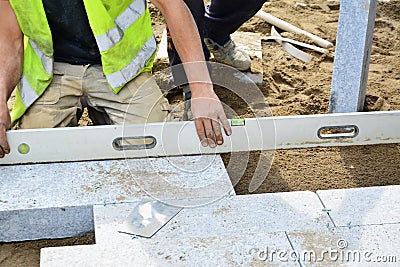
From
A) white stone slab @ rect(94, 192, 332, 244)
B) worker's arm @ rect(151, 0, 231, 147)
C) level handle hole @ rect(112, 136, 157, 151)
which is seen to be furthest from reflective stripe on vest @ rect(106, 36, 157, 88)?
white stone slab @ rect(94, 192, 332, 244)

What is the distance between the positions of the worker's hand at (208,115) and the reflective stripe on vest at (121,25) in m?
0.54

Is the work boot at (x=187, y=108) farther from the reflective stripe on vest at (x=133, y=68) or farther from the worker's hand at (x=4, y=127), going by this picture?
the worker's hand at (x=4, y=127)

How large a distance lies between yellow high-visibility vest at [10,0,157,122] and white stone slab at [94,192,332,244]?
79 cm

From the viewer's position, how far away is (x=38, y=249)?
9.61 feet

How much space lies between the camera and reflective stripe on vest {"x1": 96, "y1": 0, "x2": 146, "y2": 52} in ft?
10.6

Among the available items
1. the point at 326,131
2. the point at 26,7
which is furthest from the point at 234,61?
the point at 26,7

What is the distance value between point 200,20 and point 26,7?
1.00m

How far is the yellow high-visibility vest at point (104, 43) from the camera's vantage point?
3215 mm

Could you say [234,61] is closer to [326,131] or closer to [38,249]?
[326,131]

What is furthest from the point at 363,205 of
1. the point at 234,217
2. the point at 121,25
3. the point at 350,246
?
the point at 121,25

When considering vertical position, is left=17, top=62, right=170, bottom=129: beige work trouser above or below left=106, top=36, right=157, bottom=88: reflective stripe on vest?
below

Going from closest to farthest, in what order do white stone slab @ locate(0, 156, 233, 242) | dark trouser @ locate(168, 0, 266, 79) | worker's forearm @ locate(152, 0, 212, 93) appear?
1. white stone slab @ locate(0, 156, 233, 242)
2. worker's forearm @ locate(152, 0, 212, 93)
3. dark trouser @ locate(168, 0, 266, 79)

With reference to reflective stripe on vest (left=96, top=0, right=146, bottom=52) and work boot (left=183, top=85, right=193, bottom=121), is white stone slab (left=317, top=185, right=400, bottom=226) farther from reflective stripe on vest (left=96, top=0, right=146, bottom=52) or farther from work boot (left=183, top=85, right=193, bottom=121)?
reflective stripe on vest (left=96, top=0, right=146, bottom=52)

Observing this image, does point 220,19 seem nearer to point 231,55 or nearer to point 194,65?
point 231,55
